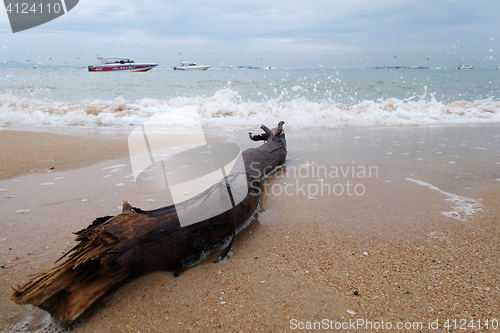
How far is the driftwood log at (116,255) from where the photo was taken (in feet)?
4.34

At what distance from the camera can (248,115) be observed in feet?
30.9

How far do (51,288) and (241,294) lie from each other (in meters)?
0.94

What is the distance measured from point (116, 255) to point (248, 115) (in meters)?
8.28

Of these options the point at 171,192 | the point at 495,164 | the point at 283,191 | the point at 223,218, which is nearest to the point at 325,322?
the point at 223,218

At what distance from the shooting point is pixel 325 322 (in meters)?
1.41

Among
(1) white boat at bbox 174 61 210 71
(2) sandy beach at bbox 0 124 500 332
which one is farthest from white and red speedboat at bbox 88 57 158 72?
(2) sandy beach at bbox 0 124 500 332

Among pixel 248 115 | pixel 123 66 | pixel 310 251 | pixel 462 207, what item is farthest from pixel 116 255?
pixel 123 66

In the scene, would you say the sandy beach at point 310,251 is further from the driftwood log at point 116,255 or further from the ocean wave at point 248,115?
the ocean wave at point 248,115

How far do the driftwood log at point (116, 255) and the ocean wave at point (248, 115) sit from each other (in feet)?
19.6

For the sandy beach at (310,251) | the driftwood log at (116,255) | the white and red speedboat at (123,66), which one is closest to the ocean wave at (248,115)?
the sandy beach at (310,251)

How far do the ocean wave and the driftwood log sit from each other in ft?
19.6

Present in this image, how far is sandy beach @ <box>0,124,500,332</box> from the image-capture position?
1.42m

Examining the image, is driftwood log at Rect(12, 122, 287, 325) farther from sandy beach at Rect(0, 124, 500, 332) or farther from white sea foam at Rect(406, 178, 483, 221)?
white sea foam at Rect(406, 178, 483, 221)

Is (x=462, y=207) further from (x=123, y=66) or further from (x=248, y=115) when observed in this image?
(x=123, y=66)
